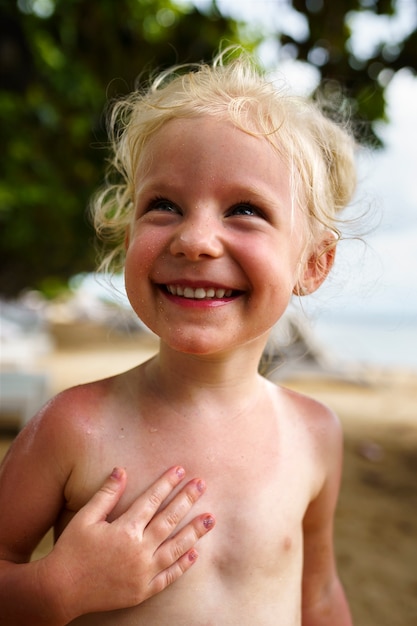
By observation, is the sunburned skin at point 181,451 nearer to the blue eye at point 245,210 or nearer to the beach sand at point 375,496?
the blue eye at point 245,210

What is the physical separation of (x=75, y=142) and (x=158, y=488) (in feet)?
23.7

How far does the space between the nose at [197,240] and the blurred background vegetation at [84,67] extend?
12.3ft

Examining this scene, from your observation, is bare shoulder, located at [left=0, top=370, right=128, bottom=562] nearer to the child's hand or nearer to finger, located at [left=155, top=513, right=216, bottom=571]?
the child's hand

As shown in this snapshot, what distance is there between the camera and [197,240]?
4.19 feet

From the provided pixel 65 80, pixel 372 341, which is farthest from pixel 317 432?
pixel 372 341

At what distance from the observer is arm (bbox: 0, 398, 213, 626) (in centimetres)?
127

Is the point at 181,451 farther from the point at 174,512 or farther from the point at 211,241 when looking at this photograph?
the point at 211,241

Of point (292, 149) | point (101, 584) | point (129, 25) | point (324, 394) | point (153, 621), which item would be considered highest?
point (129, 25)

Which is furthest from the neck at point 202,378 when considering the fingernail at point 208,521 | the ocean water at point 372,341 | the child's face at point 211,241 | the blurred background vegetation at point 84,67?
the ocean water at point 372,341

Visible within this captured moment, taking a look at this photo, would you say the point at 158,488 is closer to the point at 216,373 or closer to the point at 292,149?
the point at 216,373

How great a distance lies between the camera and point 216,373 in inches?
59.7

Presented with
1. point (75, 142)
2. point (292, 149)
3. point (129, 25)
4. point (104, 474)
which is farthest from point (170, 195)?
point (75, 142)

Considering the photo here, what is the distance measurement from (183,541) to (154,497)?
110mm

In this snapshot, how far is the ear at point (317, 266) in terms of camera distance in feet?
5.21
